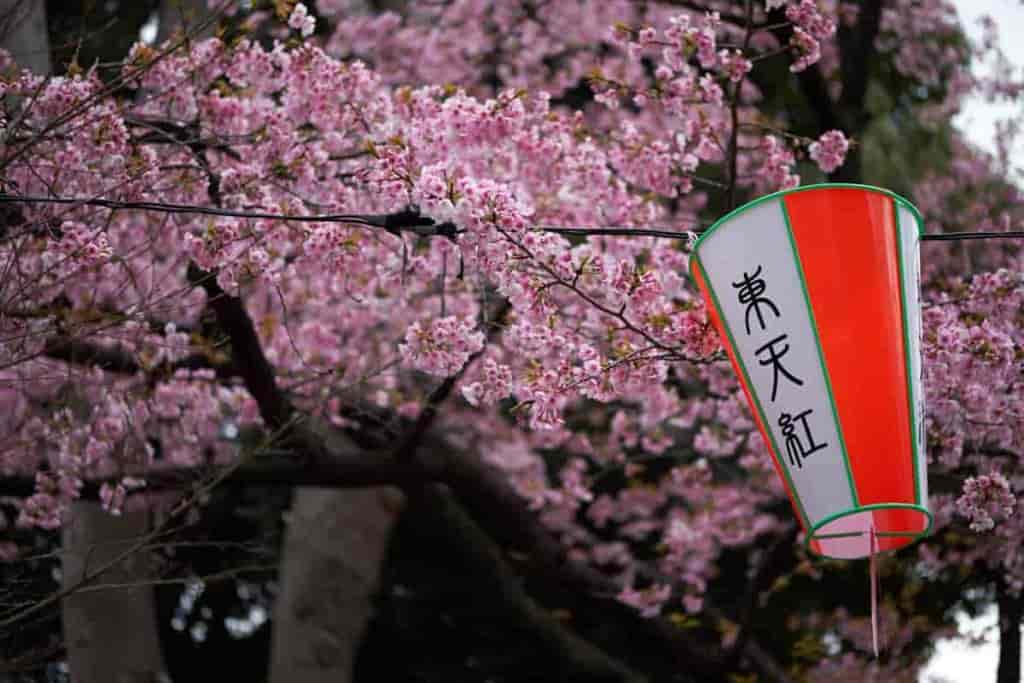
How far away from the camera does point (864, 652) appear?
8047 mm

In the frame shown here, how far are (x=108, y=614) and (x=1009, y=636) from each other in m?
5.03

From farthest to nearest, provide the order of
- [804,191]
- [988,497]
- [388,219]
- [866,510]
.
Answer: [988,497] < [388,219] < [804,191] < [866,510]

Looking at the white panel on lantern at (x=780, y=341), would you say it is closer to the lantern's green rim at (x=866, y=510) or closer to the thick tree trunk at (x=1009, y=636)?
the lantern's green rim at (x=866, y=510)

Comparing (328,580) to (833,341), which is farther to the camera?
(328,580)

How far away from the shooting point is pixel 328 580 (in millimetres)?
7500

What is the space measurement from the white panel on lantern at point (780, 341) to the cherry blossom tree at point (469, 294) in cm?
29

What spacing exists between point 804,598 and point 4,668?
21.4 feet

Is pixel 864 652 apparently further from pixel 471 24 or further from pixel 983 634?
pixel 471 24

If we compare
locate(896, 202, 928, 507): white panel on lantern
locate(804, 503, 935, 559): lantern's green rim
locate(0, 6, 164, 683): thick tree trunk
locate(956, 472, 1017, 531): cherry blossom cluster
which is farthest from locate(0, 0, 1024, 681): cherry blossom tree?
locate(804, 503, 935, 559): lantern's green rim

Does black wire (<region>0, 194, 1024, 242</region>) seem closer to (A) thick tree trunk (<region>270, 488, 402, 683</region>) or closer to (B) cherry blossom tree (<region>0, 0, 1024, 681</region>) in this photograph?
(B) cherry blossom tree (<region>0, 0, 1024, 681</region>)

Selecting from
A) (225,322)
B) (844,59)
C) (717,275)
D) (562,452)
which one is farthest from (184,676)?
(717,275)

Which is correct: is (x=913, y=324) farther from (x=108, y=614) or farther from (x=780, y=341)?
(x=108, y=614)

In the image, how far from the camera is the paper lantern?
112 inches

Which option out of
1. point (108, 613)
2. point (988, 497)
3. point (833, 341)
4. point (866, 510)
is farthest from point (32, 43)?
point (988, 497)
